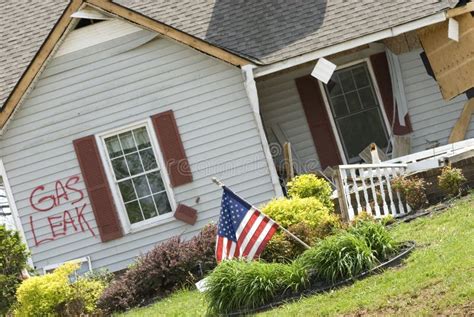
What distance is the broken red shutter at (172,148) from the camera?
18328 mm

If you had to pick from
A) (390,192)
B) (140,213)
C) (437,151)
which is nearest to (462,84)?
(437,151)

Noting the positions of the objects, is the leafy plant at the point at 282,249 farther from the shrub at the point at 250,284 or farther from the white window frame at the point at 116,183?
the white window frame at the point at 116,183

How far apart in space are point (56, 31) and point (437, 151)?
6.80 metres

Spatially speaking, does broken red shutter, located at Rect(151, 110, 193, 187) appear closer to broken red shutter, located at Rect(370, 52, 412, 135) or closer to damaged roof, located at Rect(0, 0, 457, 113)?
damaged roof, located at Rect(0, 0, 457, 113)

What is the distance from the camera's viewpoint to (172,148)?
18.4 meters

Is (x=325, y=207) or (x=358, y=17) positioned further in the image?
(x=358, y=17)

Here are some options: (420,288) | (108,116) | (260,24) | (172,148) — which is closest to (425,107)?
(260,24)

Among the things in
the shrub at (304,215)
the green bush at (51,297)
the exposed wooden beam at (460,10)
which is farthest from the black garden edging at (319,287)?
the exposed wooden beam at (460,10)

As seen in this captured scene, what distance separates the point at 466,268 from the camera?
32.9 feet

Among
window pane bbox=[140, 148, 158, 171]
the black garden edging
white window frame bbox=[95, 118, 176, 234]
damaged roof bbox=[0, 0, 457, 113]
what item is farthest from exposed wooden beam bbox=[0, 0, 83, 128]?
the black garden edging

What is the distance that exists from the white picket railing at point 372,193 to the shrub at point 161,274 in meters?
2.12

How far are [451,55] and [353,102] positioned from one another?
2.35 meters

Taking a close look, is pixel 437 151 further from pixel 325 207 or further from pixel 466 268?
pixel 466 268

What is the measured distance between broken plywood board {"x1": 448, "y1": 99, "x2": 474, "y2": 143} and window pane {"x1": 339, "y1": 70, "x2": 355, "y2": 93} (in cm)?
221
